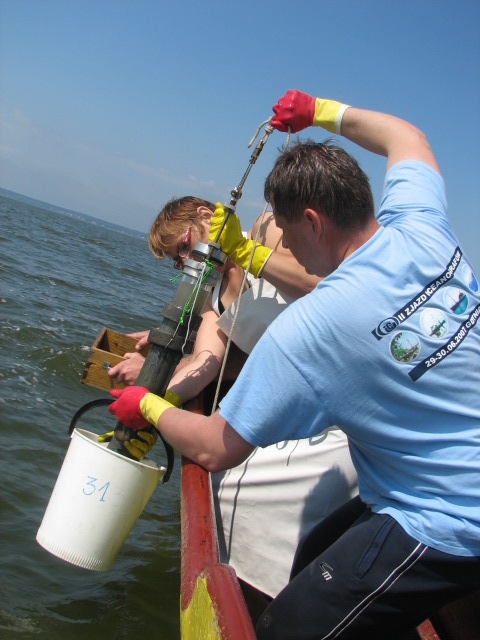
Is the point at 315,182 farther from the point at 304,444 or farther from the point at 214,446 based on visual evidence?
the point at 304,444

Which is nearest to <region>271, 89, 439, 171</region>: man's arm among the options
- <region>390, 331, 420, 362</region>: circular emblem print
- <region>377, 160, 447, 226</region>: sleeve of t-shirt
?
<region>377, 160, 447, 226</region>: sleeve of t-shirt

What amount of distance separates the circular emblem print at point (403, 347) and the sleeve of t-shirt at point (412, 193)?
18.5 inches

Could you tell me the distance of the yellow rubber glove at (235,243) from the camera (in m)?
2.98

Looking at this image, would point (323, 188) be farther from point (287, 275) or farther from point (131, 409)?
point (131, 409)

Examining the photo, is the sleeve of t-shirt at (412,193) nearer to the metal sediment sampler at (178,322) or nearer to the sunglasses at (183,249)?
the metal sediment sampler at (178,322)

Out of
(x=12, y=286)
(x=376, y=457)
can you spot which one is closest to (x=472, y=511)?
(x=376, y=457)

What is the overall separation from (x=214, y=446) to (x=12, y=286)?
381 inches

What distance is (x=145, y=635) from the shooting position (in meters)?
2.99

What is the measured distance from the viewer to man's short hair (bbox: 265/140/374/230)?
1890mm

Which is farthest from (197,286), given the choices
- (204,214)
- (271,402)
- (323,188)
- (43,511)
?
(43,511)

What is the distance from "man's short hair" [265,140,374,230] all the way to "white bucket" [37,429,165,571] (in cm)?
123

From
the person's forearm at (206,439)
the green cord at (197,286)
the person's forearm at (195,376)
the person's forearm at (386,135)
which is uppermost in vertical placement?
the person's forearm at (386,135)

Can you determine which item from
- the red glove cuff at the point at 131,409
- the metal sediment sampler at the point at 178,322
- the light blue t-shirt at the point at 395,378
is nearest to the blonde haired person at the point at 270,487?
the metal sediment sampler at the point at 178,322

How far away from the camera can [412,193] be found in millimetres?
1983
